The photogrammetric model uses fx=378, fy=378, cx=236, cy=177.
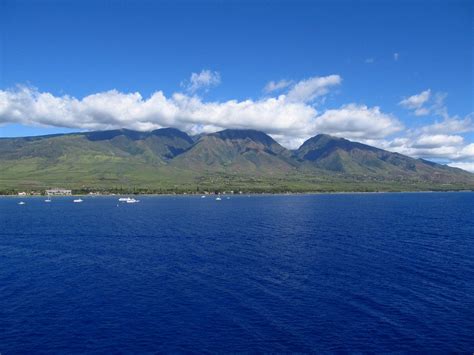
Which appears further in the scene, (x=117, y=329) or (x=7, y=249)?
(x=7, y=249)

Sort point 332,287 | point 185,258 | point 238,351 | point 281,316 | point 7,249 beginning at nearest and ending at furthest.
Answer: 1. point 238,351
2. point 281,316
3. point 332,287
4. point 185,258
5. point 7,249

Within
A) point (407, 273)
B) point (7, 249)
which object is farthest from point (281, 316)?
point (7, 249)

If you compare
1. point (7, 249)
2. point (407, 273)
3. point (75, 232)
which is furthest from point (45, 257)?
point (407, 273)

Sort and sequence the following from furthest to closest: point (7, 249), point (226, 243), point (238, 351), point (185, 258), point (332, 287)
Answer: point (226, 243), point (7, 249), point (185, 258), point (332, 287), point (238, 351)

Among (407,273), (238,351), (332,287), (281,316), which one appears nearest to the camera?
(238,351)

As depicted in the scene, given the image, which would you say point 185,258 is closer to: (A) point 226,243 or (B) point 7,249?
(A) point 226,243

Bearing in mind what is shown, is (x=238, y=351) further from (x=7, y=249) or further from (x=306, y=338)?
(x=7, y=249)
